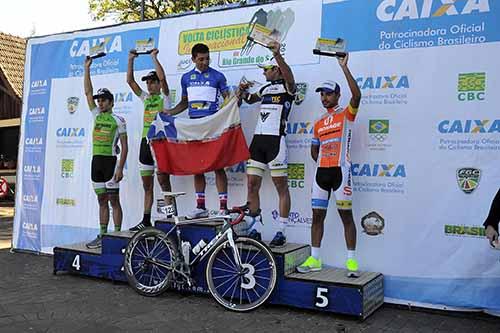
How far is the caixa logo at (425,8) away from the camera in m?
4.85

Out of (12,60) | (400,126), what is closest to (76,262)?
(400,126)

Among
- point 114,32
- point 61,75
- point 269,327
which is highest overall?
point 114,32

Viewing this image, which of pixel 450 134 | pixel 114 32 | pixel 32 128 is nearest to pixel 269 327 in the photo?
pixel 450 134

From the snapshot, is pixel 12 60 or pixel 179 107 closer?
pixel 179 107

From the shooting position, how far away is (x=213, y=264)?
5.04 metres

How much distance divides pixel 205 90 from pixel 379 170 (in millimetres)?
2091

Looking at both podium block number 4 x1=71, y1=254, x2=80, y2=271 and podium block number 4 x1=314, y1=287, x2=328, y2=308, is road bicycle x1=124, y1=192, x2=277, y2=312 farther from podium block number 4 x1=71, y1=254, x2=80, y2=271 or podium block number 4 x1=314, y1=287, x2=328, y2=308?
podium block number 4 x1=71, y1=254, x2=80, y2=271

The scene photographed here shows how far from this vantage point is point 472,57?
4844 mm

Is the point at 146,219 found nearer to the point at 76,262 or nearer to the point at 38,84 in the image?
the point at 76,262

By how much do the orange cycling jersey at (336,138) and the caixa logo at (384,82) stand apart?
0.43 m

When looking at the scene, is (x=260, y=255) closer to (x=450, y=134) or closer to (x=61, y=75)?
(x=450, y=134)

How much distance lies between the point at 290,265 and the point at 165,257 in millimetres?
1308

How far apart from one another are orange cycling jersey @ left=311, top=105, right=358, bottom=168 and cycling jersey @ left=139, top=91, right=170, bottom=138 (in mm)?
2092

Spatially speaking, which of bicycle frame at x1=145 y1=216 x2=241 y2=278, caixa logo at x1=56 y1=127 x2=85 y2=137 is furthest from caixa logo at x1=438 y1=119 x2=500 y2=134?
caixa logo at x1=56 y1=127 x2=85 y2=137
